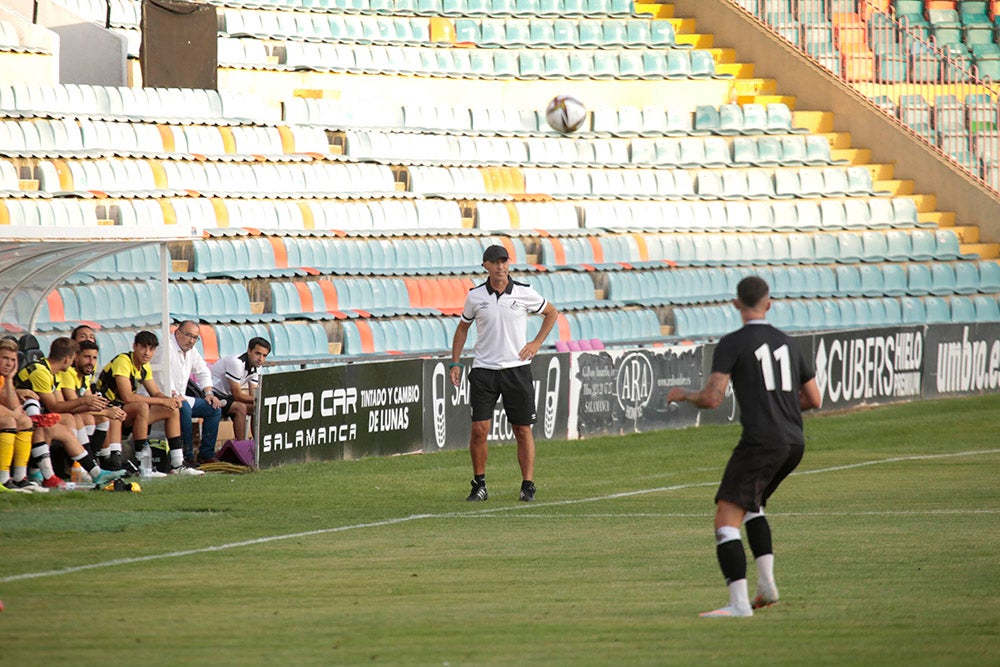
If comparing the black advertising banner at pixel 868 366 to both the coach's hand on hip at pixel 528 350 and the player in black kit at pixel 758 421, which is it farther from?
the player in black kit at pixel 758 421

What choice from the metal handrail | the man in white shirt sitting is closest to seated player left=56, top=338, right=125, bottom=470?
the man in white shirt sitting

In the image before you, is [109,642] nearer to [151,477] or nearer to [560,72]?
[151,477]

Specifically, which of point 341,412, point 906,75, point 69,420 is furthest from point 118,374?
point 906,75

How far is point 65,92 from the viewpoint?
59.0 feet

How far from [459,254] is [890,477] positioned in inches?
284

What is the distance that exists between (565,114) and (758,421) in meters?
12.8

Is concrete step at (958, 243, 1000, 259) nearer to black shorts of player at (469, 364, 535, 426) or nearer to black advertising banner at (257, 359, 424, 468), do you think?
black advertising banner at (257, 359, 424, 468)

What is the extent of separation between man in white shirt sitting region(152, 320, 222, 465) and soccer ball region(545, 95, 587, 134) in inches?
261

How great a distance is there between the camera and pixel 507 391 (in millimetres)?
12148

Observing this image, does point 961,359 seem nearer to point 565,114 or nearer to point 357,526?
point 565,114

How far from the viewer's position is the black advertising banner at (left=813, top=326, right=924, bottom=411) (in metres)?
20.6

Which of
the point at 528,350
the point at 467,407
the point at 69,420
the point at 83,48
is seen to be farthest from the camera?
the point at 83,48

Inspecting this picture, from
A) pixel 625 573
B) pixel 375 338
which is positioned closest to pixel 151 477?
pixel 375 338

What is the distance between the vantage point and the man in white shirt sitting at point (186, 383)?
14148 mm
